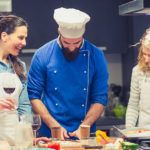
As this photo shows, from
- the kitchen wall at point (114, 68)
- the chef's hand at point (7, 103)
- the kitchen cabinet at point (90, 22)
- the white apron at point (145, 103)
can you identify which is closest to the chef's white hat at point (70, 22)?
the white apron at point (145, 103)

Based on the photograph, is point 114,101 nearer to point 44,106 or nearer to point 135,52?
point 135,52

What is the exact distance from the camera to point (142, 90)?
270 centimetres

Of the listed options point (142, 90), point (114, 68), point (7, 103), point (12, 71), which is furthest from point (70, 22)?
point (114, 68)

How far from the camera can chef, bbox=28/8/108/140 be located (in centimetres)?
271

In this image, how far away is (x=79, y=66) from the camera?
2764 mm

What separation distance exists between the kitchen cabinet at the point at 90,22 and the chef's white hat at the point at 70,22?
179 cm

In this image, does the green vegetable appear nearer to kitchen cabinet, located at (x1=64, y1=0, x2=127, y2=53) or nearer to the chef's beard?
the chef's beard

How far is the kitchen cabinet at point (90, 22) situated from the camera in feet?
14.6

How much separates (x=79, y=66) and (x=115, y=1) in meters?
2.05

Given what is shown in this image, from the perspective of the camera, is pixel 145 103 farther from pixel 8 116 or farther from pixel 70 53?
pixel 8 116

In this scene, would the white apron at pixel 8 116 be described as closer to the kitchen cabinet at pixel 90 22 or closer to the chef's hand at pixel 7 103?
the chef's hand at pixel 7 103

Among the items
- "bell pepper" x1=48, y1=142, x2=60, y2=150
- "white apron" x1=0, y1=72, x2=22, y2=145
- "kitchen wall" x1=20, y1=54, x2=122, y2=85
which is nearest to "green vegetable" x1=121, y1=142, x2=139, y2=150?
"bell pepper" x1=48, y1=142, x2=60, y2=150

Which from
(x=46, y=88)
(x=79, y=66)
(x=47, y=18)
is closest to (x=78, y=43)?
(x=79, y=66)

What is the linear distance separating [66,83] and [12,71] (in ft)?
1.37
